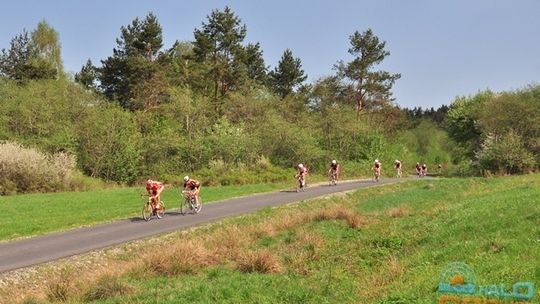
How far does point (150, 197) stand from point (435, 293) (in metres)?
17.3

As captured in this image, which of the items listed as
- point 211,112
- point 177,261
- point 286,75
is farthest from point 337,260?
point 286,75

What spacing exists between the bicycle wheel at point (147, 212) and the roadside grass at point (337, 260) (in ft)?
13.0

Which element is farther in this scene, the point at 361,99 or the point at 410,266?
the point at 361,99

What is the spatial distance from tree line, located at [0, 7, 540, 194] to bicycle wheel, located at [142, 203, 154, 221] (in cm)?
2072

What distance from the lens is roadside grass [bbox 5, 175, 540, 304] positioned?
9812 mm

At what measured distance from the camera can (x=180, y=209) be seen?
27.0 m

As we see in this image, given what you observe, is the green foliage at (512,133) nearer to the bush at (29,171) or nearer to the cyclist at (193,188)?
the cyclist at (193,188)

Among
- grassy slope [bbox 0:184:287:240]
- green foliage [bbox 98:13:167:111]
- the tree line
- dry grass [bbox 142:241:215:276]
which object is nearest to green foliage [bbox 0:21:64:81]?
the tree line

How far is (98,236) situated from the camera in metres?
19.4

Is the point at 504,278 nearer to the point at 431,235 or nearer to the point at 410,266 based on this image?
the point at 410,266

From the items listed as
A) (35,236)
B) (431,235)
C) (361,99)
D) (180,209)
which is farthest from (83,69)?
(431,235)

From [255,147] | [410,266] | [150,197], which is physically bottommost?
[410,266]

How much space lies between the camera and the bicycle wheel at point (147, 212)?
23.4 metres

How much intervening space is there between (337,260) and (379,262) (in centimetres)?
132
